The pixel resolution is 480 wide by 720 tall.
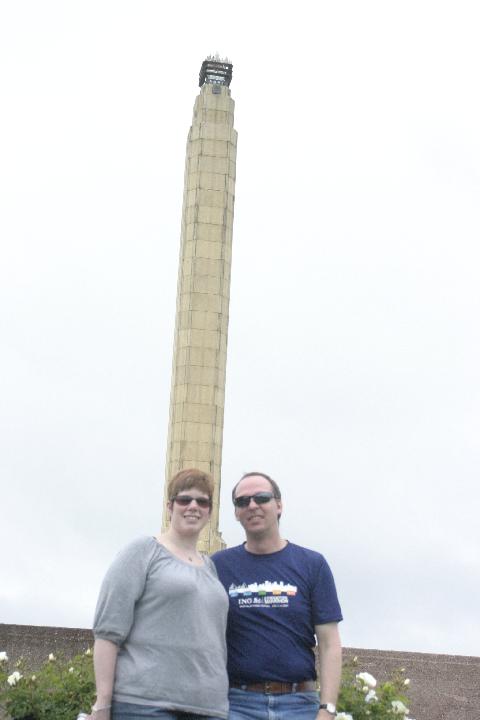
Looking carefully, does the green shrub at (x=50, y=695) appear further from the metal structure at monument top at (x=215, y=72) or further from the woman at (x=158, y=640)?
the metal structure at monument top at (x=215, y=72)

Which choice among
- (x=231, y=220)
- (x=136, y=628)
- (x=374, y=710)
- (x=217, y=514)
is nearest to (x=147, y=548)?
(x=136, y=628)

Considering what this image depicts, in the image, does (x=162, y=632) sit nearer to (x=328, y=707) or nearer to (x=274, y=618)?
(x=274, y=618)

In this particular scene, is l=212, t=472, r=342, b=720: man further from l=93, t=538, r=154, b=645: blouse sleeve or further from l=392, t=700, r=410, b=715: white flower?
l=392, t=700, r=410, b=715: white flower

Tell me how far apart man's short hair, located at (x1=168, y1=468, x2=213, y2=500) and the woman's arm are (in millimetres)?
Answer: 615

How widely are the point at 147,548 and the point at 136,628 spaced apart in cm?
28

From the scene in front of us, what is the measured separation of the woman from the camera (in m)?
3.52

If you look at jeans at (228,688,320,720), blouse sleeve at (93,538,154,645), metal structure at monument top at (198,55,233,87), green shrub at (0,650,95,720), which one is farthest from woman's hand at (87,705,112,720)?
metal structure at monument top at (198,55,233,87)

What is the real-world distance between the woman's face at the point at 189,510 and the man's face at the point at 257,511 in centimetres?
22

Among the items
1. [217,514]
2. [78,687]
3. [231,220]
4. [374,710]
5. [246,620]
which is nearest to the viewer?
[246,620]

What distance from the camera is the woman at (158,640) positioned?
3.52 m

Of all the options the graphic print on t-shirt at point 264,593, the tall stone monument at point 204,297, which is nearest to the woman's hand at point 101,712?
the graphic print on t-shirt at point 264,593

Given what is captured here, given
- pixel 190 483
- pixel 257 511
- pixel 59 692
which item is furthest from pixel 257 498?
pixel 59 692

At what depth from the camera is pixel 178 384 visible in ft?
57.2

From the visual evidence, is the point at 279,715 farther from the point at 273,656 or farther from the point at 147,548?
the point at 147,548
